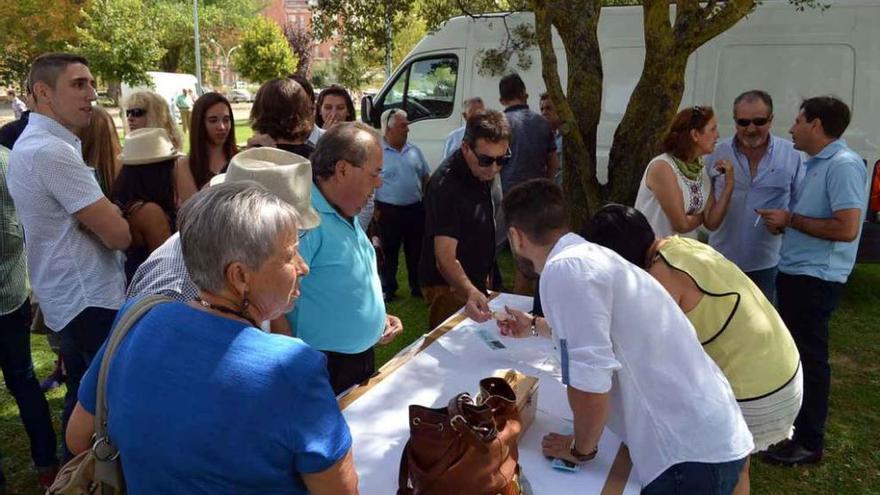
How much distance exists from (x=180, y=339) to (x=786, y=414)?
1.70 m

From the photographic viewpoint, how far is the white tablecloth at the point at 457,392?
5.55 ft

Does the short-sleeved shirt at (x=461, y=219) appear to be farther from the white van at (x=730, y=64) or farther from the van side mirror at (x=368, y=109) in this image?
the van side mirror at (x=368, y=109)

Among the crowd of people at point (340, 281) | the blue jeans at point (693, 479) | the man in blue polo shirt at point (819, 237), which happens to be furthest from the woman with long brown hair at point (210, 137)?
the man in blue polo shirt at point (819, 237)

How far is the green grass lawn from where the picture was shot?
3031 mm

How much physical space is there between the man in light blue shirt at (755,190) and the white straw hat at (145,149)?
286 centimetres

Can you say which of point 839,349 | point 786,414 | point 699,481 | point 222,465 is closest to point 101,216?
point 222,465

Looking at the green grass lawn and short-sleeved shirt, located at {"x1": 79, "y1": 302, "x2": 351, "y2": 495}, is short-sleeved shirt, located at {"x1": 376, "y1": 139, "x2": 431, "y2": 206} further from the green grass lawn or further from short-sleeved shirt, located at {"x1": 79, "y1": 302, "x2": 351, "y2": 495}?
short-sleeved shirt, located at {"x1": 79, "y1": 302, "x2": 351, "y2": 495}

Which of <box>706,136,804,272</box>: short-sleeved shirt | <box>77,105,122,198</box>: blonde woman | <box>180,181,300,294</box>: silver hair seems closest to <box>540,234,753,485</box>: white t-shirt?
<box>180,181,300,294</box>: silver hair

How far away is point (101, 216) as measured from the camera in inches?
96.0

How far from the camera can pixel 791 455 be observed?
3135 millimetres

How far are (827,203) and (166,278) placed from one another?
285 cm

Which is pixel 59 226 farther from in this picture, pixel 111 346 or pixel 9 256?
pixel 111 346

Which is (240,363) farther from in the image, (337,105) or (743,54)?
(743,54)

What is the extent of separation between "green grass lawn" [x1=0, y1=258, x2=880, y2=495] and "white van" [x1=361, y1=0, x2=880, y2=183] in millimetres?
1426
